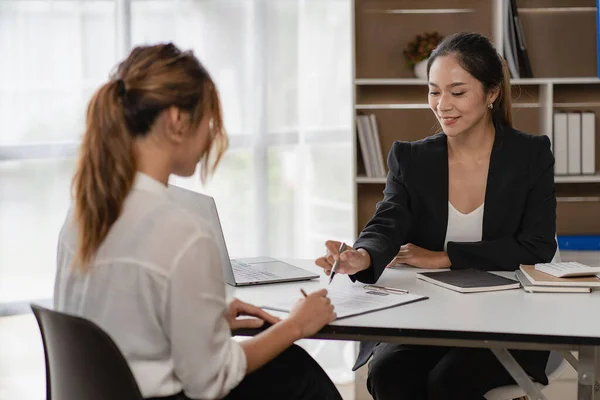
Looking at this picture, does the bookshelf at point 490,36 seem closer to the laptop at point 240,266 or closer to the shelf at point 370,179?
the shelf at point 370,179

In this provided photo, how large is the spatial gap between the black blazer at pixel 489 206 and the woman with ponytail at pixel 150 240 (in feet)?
2.79

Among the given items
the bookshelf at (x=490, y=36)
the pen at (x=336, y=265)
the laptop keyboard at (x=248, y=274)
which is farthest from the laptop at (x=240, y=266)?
the bookshelf at (x=490, y=36)

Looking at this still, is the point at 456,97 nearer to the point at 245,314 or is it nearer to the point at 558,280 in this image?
the point at 558,280

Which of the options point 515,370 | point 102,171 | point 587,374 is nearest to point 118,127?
point 102,171

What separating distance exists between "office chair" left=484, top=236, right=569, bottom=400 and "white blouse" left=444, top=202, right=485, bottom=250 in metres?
0.27

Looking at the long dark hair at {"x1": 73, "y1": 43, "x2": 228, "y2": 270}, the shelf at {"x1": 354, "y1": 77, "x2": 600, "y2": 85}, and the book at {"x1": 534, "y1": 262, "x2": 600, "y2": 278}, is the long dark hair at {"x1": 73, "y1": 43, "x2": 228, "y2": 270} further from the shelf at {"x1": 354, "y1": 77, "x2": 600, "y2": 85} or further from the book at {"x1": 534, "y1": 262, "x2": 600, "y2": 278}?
the shelf at {"x1": 354, "y1": 77, "x2": 600, "y2": 85}

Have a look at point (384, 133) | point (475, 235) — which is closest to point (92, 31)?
point (384, 133)

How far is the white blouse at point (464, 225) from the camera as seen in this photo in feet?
7.82

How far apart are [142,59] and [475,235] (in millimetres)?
1263

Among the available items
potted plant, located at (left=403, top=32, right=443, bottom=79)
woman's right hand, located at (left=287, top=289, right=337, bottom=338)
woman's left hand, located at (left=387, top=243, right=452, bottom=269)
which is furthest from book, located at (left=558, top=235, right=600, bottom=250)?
woman's right hand, located at (left=287, top=289, right=337, bottom=338)

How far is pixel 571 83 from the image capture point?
368 cm

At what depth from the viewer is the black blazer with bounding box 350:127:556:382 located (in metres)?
2.24

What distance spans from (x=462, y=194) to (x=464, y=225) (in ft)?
0.30

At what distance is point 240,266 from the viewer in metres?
2.29
